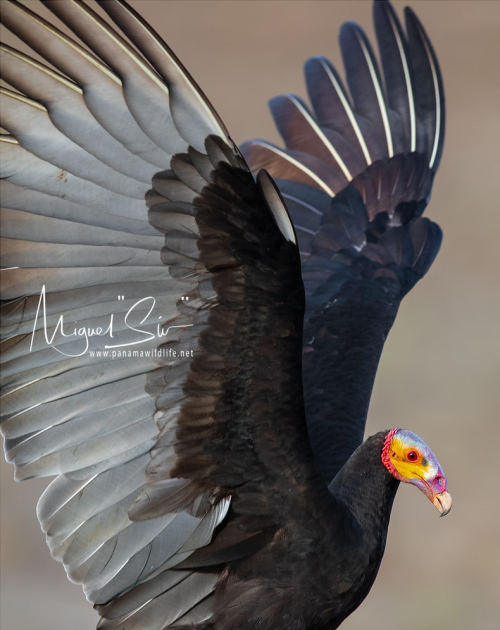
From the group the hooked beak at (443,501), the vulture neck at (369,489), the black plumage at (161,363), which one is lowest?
the hooked beak at (443,501)

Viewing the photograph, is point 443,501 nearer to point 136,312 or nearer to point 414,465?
point 414,465

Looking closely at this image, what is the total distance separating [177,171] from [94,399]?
2.48 ft

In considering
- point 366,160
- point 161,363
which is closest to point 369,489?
point 161,363

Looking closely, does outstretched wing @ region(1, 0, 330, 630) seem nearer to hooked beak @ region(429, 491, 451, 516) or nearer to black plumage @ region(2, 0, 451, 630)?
black plumage @ region(2, 0, 451, 630)

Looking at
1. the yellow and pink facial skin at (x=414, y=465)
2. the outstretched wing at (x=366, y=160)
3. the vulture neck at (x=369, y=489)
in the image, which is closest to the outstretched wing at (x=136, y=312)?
the vulture neck at (x=369, y=489)

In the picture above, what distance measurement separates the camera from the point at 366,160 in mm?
5176

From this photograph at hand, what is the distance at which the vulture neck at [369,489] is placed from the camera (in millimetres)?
3404

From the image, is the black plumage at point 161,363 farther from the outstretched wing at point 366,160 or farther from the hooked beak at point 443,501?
the outstretched wing at point 366,160

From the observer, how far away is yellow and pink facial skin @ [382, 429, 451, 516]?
3.42m

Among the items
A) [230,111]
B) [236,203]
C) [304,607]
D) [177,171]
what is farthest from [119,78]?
[230,111]

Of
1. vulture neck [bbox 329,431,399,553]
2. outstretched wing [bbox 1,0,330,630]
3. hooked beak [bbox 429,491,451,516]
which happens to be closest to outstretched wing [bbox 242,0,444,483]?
vulture neck [bbox 329,431,399,553]

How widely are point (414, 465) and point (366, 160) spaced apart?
87.0 inches

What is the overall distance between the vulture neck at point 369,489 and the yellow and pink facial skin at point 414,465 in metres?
0.04

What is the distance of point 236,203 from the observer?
2.81 meters
